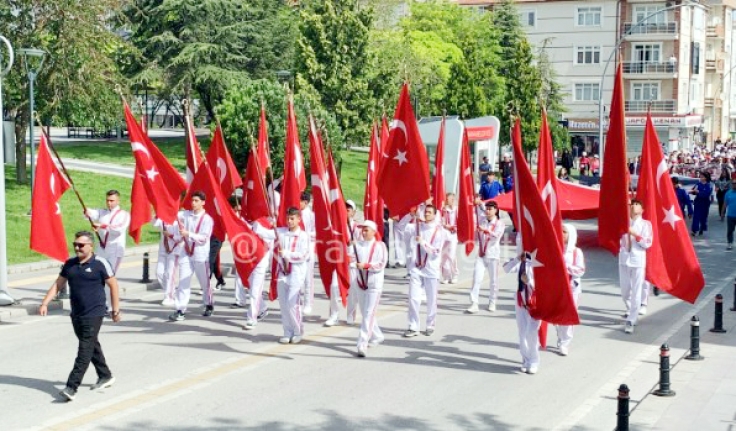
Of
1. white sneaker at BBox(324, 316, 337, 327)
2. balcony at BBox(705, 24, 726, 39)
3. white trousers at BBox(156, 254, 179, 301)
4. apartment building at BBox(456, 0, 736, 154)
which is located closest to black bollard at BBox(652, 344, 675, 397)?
white sneaker at BBox(324, 316, 337, 327)

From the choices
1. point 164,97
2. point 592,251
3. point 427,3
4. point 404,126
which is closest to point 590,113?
point 427,3

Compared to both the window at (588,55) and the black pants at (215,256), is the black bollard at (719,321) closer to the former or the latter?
the black pants at (215,256)

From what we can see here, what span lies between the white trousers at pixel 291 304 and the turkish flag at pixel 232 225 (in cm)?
160

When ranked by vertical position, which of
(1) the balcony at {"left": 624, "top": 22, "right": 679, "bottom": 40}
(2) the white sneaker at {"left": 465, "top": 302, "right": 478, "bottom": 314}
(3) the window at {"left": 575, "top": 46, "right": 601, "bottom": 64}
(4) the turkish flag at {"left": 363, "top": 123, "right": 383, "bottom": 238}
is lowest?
(2) the white sneaker at {"left": 465, "top": 302, "right": 478, "bottom": 314}

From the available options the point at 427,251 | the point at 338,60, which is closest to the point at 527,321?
the point at 427,251

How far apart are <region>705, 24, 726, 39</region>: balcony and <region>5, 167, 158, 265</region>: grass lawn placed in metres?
61.5

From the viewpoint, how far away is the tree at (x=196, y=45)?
47.5 meters

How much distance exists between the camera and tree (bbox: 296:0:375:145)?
42875mm

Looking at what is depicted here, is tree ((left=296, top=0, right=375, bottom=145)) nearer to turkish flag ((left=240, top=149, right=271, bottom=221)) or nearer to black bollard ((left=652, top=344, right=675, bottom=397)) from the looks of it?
turkish flag ((left=240, top=149, right=271, bottom=221))

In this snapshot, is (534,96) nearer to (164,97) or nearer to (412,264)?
(164,97)

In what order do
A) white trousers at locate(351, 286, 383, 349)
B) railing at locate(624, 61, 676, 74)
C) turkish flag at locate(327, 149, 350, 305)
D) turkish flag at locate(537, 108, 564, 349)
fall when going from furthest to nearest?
railing at locate(624, 61, 676, 74)
turkish flag at locate(327, 149, 350, 305)
white trousers at locate(351, 286, 383, 349)
turkish flag at locate(537, 108, 564, 349)

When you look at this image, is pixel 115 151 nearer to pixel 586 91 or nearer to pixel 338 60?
pixel 338 60

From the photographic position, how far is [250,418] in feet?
33.4

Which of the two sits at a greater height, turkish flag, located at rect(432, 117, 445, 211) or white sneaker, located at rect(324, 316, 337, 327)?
turkish flag, located at rect(432, 117, 445, 211)
